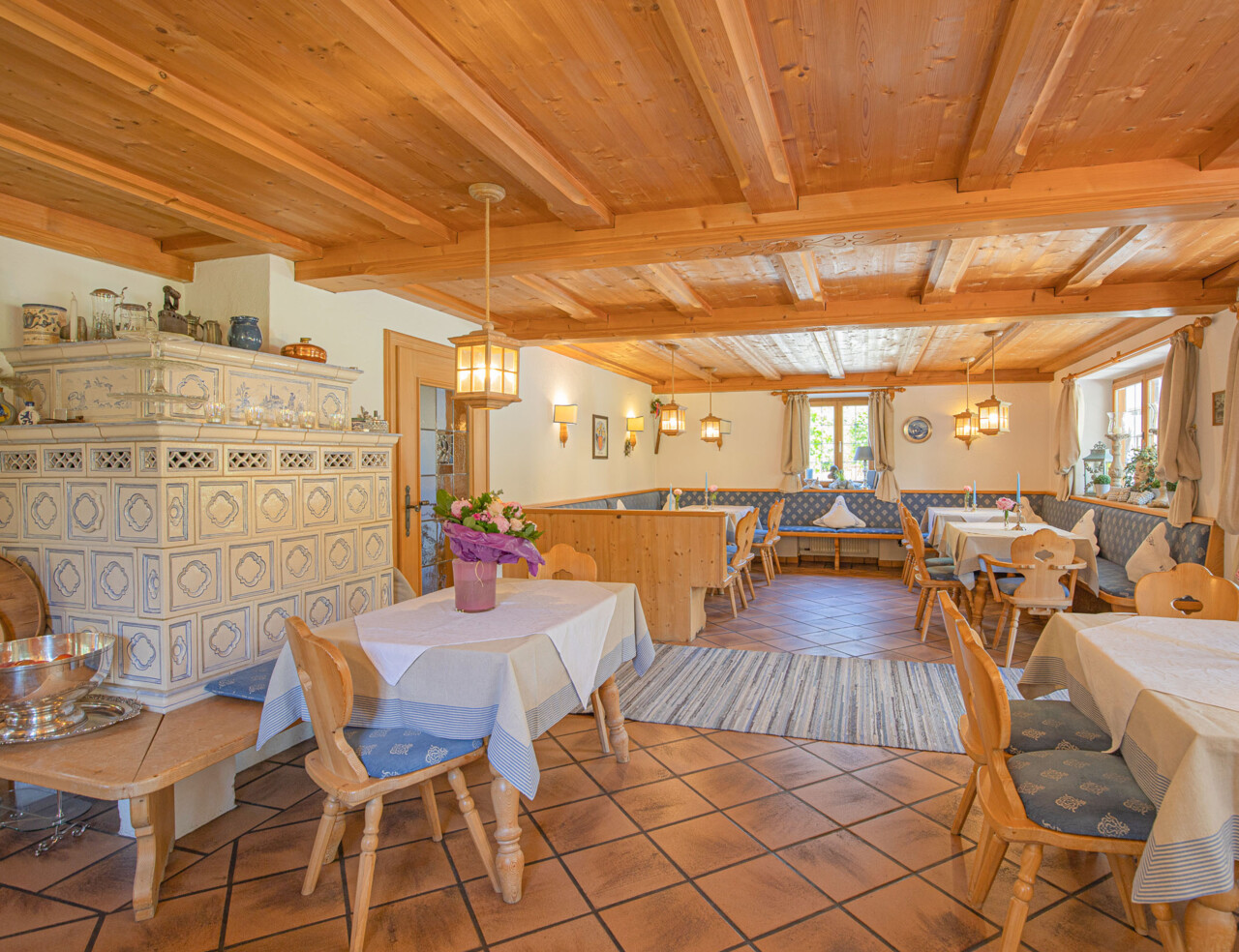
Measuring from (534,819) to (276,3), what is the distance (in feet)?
8.71

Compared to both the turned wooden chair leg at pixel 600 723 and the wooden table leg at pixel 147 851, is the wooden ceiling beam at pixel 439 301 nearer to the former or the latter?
the turned wooden chair leg at pixel 600 723

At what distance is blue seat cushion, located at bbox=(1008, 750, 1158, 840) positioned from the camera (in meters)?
1.65

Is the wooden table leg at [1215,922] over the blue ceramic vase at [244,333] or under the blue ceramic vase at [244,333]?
under

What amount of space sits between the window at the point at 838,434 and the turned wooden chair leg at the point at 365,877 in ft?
27.5

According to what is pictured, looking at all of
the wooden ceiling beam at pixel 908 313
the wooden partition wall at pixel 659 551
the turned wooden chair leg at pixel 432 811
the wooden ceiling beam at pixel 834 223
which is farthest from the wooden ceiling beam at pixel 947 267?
the turned wooden chair leg at pixel 432 811

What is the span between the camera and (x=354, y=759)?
195 centimetres

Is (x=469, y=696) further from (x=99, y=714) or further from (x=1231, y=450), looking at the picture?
(x=1231, y=450)

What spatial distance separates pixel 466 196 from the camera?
3002mm

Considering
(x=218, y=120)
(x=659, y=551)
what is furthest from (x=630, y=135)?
(x=659, y=551)

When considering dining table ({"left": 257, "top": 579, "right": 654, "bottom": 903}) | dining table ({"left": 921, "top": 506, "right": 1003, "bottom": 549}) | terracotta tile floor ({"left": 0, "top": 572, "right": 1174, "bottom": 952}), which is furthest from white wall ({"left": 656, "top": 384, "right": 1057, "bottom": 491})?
dining table ({"left": 257, "top": 579, "right": 654, "bottom": 903})

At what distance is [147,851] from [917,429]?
8.95 meters

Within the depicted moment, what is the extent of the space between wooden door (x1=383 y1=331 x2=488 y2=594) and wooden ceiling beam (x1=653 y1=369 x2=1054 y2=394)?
5.01 meters

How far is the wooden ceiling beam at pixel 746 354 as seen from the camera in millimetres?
6645

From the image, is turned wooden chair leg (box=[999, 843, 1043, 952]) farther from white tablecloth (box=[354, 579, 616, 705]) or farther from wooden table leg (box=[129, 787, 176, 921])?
wooden table leg (box=[129, 787, 176, 921])
